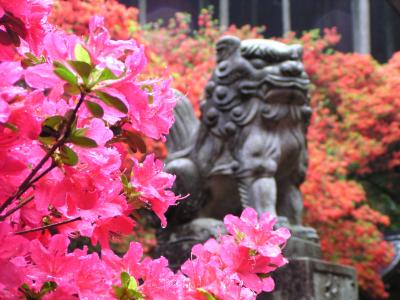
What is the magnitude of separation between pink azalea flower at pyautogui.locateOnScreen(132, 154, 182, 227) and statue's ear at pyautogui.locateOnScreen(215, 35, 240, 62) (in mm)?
3053

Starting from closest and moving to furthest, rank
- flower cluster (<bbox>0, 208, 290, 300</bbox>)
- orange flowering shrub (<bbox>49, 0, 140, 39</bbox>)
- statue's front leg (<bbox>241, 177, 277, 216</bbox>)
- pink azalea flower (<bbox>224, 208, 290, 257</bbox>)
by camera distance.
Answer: flower cluster (<bbox>0, 208, 290, 300</bbox>) < pink azalea flower (<bbox>224, 208, 290, 257</bbox>) < statue's front leg (<bbox>241, 177, 277, 216</bbox>) < orange flowering shrub (<bbox>49, 0, 140, 39</bbox>)

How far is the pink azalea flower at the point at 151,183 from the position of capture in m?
1.12

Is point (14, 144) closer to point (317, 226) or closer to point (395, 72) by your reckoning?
point (317, 226)

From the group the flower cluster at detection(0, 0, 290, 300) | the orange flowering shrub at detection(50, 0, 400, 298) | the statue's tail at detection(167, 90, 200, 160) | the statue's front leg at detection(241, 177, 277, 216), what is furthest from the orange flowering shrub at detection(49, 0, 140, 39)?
the flower cluster at detection(0, 0, 290, 300)

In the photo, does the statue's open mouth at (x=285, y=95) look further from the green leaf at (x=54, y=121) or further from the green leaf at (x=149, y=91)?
the green leaf at (x=54, y=121)

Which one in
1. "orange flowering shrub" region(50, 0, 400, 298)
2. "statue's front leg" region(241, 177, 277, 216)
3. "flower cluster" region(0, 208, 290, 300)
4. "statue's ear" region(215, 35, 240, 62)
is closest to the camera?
"flower cluster" region(0, 208, 290, 300)

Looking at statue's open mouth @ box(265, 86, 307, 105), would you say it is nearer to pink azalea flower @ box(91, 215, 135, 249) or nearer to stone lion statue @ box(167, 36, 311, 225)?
stone lion statue @ box(167, 36, 311, 225)

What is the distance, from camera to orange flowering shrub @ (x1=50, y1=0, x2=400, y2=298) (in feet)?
25.7

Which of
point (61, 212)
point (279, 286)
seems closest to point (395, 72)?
point (279, 286)

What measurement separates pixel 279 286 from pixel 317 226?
13.8ft

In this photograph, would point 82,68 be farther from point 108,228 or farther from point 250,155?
point 250,155

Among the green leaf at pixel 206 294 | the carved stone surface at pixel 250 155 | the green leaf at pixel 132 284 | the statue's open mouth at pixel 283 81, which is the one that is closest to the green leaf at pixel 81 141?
the green leaf at pixel 132 284

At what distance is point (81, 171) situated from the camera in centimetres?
90

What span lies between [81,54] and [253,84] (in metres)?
3.34
